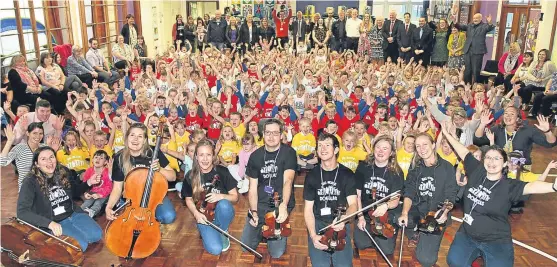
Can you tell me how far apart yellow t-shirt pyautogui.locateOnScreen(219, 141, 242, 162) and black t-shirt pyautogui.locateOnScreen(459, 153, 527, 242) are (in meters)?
2.86

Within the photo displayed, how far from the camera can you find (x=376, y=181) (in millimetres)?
4082

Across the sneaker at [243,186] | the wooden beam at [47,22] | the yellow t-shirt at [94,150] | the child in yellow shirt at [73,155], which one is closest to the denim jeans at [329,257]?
the sneaker at [243,186]

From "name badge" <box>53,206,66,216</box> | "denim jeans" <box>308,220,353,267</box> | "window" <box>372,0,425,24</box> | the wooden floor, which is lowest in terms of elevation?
the wooden floor

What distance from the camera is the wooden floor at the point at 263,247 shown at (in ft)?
13.5

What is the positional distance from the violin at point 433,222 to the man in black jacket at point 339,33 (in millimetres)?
8873

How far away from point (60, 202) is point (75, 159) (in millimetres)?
1282

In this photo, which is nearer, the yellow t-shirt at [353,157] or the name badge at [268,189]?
the name badge at [268,189]

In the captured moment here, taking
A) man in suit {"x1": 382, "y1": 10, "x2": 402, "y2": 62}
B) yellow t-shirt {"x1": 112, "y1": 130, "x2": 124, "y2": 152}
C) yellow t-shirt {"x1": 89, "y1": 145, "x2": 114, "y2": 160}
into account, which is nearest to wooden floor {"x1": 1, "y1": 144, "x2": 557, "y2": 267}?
yellow t-shirt {"x1": 89, "y1": 145, "x2": 114, "y2": 160}

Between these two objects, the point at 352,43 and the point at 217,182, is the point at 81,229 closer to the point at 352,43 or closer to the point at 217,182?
the point at 217,182

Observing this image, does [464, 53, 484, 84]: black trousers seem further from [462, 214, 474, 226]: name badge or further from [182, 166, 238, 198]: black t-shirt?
[182, 166, 238, 198]: black t-shirt

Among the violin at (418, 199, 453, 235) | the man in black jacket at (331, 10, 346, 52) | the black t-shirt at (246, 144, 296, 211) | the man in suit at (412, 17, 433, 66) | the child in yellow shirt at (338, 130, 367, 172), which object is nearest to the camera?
the violin at (418, 199, 453, 235)

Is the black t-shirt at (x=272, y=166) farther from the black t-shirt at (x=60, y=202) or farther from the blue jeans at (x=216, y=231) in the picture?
the black t-shirt at (x=60, y=202)

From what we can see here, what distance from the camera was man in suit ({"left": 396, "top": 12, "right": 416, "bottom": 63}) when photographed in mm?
11186

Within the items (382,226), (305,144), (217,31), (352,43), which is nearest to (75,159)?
(305,144)
